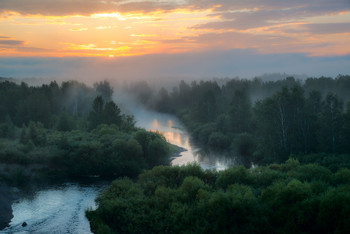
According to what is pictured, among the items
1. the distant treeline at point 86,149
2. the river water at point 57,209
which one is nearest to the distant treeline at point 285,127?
the river water at point 57,209

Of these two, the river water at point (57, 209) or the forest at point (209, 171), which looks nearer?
the forest at point (209, 171)

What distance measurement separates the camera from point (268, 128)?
164 feet

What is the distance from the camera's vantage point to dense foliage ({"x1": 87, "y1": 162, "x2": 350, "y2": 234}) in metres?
23.3

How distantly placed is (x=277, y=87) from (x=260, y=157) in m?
49.5

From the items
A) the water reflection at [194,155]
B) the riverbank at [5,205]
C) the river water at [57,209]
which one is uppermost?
the riverbank at [5,205]

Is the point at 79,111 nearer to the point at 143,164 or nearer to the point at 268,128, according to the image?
the point at 143,164

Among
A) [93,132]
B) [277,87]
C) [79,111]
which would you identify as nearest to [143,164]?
[93,132]

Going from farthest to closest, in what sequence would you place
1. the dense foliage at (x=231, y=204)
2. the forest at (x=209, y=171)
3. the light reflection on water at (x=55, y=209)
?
the light reflection on water at (x=55, y=209) < the forest at (x=209, y=171) < the dense foliage at (x=231, y=204)

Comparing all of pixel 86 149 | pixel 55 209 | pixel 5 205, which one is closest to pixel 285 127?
pixel 86 149

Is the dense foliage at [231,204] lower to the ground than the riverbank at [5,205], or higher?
higher

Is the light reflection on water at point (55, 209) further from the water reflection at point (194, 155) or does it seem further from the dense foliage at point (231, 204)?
the water reflection at point (194, 155)

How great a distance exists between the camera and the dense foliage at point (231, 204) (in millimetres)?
23281

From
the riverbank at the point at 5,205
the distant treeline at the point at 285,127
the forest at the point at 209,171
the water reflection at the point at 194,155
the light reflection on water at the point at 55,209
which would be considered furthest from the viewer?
the water reflection at the point at 194,155

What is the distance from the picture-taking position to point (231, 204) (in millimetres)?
25078
